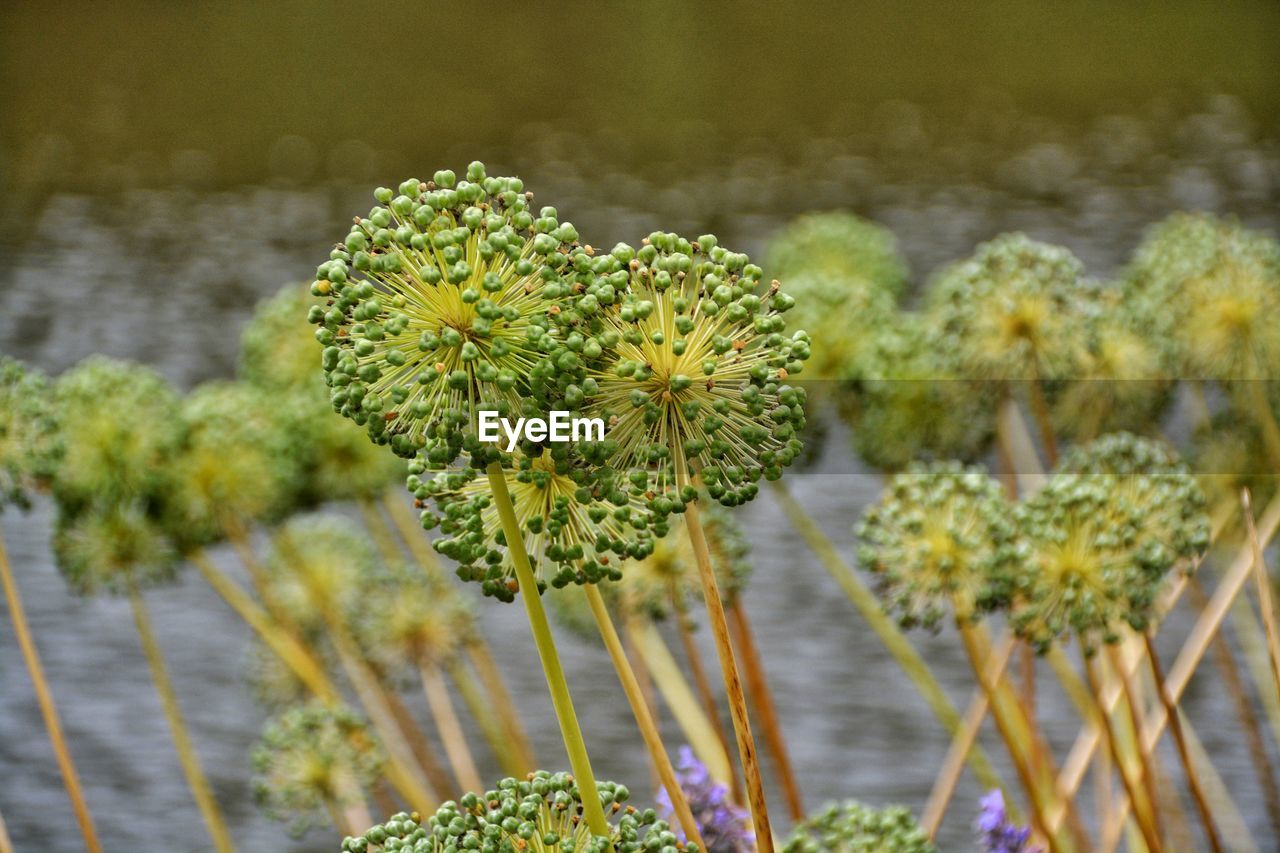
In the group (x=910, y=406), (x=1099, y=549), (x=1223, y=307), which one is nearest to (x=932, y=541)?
(x=1099, y=549)

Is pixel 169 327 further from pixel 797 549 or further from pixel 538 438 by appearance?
pixel 538 438

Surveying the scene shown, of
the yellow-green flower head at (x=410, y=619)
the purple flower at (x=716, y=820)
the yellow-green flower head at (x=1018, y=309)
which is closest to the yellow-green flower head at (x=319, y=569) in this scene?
the yellow-green flower head at (x=410, y=619)

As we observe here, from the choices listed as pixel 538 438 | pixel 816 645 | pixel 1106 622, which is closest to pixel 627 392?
pixel 538 438

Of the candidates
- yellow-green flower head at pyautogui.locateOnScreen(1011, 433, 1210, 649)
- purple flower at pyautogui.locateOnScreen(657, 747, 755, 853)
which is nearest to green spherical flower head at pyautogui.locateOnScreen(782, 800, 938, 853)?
purple flower at pyautogui.locateOnScreen(657, 747, 755, 853)

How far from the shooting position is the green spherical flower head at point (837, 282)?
5.69 ft

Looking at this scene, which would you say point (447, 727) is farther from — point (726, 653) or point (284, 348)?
point (726, 653)

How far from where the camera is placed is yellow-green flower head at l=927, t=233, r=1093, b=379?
1548 millimetres

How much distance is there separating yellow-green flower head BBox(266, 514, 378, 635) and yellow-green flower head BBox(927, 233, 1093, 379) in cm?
93

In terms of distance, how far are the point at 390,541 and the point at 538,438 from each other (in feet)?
5.36

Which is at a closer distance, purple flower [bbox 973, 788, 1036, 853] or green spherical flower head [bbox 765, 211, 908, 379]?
purple flower [bbox 973, 788, 1036, 853]

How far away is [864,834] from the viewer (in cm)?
104

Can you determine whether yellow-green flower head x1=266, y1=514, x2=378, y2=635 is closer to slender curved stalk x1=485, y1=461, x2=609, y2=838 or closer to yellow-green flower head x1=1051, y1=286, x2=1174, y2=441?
yellow-green flower head x1=1051, y1=286, x2=1174, y2=441

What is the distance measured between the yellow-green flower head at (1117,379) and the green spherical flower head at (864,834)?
28.4 inches

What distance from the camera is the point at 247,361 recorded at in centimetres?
211
